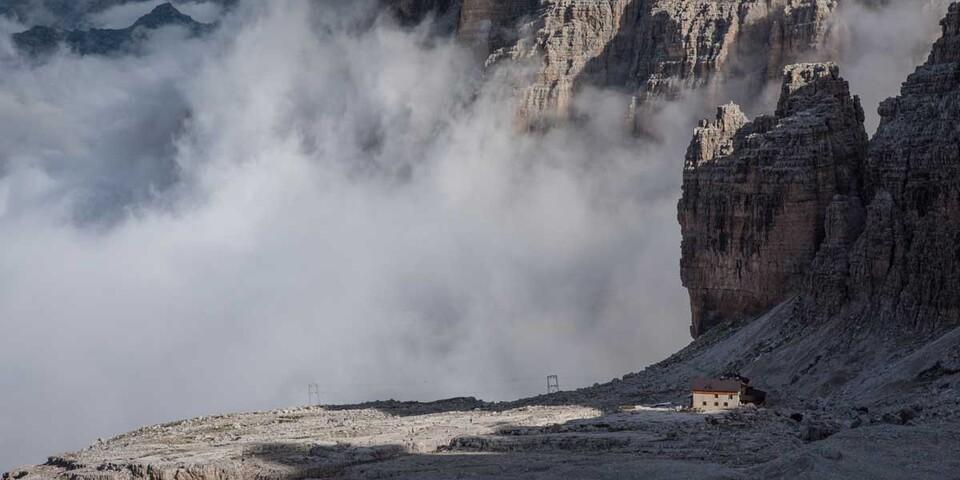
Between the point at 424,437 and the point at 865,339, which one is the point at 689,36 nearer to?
the point at 865,339

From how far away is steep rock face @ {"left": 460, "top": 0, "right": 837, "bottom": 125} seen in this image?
119m

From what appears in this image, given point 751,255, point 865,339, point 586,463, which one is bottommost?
point 586,463

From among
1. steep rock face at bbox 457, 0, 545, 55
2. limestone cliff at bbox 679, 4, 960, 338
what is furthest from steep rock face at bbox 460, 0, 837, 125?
limestone cliff at bbox 679, 4, 960, 338

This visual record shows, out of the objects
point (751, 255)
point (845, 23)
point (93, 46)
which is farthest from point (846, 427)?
point (93, 46)

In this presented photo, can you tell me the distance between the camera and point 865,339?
8062 cm

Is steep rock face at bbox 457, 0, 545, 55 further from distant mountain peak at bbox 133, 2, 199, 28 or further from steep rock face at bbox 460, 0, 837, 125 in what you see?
distant mountain peak at bbox 133, 2, 199, 28

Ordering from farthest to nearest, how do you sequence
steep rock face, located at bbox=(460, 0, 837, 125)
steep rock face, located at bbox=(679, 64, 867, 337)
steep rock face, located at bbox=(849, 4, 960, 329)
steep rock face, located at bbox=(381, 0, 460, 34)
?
steep rock face, located at bbox=(381, 0, 460, 34)
steep rock face, located at bbox=(460, 0, 837, 125)
steep rock face, located at bbox=(679, 64, 867, 337)
steep rock face, located at bbox=(849, 4, 960, 329)

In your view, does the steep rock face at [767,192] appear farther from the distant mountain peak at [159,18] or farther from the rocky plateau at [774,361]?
the distant mountain peak at [159,18]

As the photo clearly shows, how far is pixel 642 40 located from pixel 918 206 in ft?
181

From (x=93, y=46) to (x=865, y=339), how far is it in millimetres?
100490

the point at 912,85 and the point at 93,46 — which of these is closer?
the point at 912,85

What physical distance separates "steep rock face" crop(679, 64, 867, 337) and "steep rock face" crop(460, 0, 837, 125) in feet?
67.8

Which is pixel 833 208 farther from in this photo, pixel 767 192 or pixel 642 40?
pixel 642 40

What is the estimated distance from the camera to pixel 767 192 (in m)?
92.4
